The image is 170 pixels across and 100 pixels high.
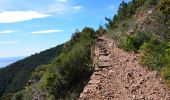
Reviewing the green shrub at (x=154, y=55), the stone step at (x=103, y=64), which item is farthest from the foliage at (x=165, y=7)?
the stone step at (x=103, y=64)

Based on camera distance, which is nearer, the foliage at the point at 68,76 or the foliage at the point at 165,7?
the foliage at the point at 68,76

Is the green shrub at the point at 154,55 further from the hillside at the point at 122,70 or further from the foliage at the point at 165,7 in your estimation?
the foliage at the point at 165,7

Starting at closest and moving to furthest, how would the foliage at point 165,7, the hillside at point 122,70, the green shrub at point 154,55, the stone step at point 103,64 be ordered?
the hillside at point 122,70
the green shrub at point 154,55
the stone step at point 103,64
the foliage at point 165,7

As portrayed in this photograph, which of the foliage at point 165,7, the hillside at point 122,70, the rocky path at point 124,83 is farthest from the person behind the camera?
the foliage at point 165,7

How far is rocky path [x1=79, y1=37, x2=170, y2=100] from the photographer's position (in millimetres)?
10873

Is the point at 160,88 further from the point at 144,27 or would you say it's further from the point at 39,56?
the point at 39,56

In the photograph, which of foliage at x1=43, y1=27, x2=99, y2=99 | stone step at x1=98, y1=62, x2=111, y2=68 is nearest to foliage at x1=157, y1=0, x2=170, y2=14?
stone step at x1=98, y1=62, x2=111, y2=68

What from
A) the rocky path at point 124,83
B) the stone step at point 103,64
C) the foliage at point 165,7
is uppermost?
the foliage at point 165,7

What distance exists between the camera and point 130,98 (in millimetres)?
10680

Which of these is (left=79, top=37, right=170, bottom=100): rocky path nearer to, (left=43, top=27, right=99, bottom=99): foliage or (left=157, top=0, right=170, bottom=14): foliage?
(left=43, top=27, right=99, bottom=99): foliage

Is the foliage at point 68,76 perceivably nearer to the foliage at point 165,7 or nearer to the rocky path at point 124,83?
the rocky path at point 124,83

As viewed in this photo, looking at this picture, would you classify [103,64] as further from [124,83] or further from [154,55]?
[124,83]

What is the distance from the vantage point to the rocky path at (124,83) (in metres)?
10.9

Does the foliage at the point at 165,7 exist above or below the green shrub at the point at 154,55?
above
